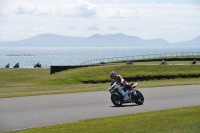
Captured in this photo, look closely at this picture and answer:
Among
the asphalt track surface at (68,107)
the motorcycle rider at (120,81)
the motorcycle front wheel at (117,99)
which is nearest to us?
the asphalt track surface at (68,107)

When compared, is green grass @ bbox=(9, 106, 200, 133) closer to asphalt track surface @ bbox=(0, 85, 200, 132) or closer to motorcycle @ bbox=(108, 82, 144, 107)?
asphalt track surface @ bbox=(0, 85, 200, 132)

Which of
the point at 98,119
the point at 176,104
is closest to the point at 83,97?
the point at 176,104

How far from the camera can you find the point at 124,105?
18938mm

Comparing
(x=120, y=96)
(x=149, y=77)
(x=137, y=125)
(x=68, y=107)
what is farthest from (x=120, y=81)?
(x=149, y=77)

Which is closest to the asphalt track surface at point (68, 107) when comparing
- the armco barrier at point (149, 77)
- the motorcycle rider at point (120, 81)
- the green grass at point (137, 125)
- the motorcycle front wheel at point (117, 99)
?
the motorcycle front wheel at point (117, 99)

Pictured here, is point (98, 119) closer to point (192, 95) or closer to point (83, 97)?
point (83, 97)

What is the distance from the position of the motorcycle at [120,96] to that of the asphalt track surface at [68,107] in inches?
9.2

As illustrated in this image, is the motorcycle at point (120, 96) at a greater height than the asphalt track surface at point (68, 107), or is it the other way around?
the motorcycle at point (120, 96)

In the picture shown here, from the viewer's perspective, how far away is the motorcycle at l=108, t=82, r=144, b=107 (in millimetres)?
18266

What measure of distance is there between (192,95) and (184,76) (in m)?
18.6

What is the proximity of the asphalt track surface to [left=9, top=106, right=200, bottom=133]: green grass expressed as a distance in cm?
81

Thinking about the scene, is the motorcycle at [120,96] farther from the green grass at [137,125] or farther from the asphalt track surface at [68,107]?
the green grass at [137,125]

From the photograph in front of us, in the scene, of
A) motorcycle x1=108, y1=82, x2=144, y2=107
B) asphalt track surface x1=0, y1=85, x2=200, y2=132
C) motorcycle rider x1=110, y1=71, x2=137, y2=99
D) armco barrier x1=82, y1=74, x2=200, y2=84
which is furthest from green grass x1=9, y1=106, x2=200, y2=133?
armco barrier x1=82, y1=74, x2=200, y2=84

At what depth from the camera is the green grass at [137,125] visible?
12414mm
